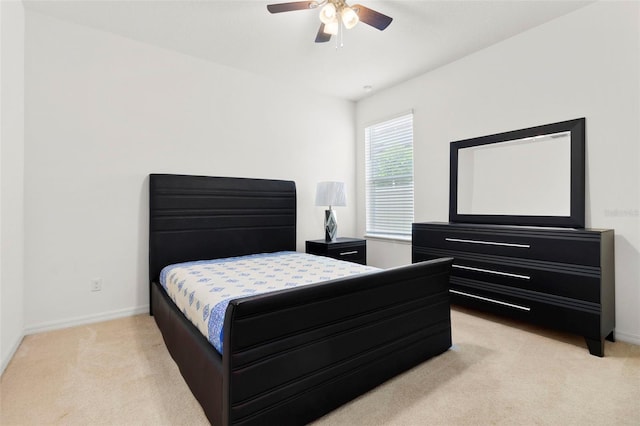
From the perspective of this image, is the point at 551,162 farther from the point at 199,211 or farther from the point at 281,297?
the point at 199,211

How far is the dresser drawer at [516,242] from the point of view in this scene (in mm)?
2166

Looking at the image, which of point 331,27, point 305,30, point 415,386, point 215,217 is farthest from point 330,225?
point 415,386

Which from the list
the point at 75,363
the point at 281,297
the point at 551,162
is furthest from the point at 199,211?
the point at 551,162

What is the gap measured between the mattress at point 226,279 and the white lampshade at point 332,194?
3.02ft

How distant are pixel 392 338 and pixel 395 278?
0.35 metres

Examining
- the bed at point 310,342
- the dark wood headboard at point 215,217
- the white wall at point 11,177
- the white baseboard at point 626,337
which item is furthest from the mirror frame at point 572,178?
the white wall at point 11,177

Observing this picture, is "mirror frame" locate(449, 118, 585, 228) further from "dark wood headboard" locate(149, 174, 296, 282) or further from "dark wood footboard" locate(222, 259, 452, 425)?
"dark wood headboard" locate(149, 174, 296, 282)

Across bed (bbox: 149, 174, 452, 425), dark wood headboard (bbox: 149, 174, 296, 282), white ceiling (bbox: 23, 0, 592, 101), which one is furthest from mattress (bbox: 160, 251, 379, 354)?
white ceiling (bbox: 23, 0, 592, 101)

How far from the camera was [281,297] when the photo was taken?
1.30 m

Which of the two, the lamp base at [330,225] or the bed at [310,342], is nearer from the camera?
the bed at [310,342]

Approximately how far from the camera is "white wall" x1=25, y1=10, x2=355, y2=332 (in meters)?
2.53

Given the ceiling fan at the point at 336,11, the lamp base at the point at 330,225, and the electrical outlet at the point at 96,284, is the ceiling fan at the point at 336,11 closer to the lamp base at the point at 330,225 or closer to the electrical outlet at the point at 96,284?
the lamp base at the point at 330,225

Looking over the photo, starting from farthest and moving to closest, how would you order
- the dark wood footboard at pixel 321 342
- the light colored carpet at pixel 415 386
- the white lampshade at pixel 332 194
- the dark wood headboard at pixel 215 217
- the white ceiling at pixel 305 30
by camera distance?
the white lampshade at pixel 332 194 < the dark wood headboard at pixel 215 217 < the white ceiling at pixel 305 30 < the light colored carpet at pixel 415 386 < the dark wood footboard at pixel 321 342

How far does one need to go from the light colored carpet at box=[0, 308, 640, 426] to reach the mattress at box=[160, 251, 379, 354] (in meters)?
0.43
